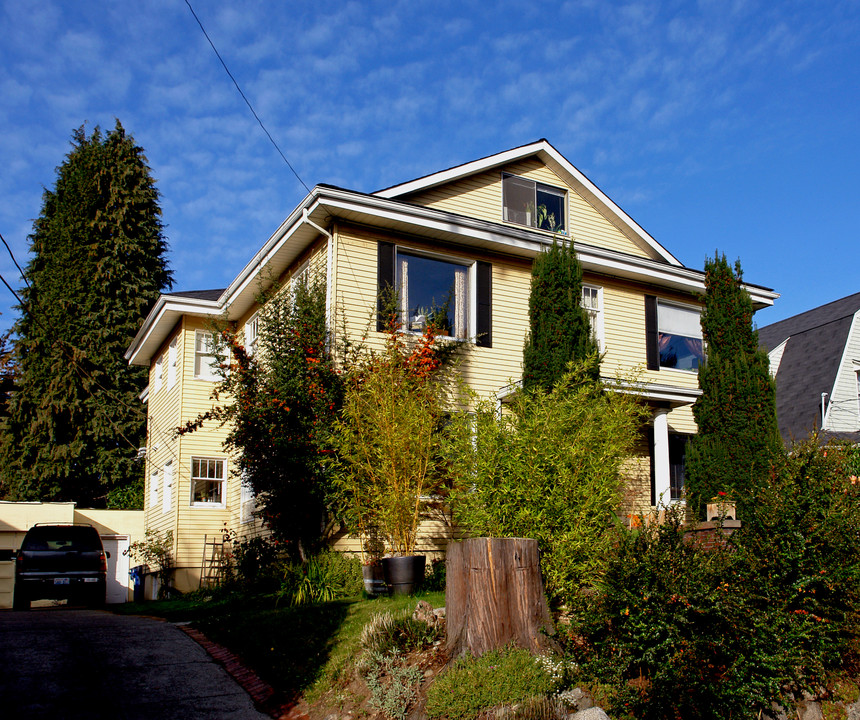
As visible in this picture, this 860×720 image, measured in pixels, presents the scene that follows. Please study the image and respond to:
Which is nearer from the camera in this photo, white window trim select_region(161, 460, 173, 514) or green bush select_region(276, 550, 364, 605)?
green bush select_region(276, 550, 364, 605)

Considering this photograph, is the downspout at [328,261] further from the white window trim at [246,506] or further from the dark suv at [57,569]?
the dark suv at [57,569]

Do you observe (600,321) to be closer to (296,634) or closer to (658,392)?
(658,392)

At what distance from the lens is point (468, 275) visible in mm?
15008

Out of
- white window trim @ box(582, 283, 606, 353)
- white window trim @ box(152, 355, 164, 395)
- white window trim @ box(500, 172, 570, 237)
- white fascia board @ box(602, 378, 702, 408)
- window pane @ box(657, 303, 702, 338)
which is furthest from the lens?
white window trim @ box(152, 355, 164, 395)

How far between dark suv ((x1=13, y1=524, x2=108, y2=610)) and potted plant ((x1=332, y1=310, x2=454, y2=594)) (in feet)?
17.4

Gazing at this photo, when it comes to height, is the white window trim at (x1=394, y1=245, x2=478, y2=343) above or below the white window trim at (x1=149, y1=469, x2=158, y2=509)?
above

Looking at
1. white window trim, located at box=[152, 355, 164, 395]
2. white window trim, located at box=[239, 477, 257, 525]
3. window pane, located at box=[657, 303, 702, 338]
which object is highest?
window pane, located at box=[657, 303, 702, 338]

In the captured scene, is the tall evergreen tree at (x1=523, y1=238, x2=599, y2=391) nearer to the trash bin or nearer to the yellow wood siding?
the yellow wood siding

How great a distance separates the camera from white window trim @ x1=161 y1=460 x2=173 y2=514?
19.1 m

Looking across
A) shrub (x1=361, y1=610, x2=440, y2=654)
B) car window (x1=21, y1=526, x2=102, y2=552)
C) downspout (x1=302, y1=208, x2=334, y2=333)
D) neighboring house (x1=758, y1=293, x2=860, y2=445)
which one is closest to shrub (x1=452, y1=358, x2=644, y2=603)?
shrub (x1=361, y1=610, x2=440, y2=654)

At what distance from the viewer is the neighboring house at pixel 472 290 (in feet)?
45.3

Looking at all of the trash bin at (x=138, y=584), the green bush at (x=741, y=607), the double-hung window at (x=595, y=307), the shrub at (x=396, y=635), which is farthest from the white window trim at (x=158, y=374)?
the green bush at (x=741, y=607)

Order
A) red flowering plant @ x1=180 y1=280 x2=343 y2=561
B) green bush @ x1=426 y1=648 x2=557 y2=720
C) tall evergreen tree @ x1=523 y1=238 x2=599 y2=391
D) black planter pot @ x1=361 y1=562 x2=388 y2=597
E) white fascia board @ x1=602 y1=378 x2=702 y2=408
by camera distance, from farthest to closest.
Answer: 1. white fascia board @ x1=602 y1=378 x2=702 y2=408
2. tall evergreen tree @ x1=523 y1=238 x2=599 y2=391
3. red flowering plant @ x1=180 y1=280 x2=343 y2=561
4. black planter pot @ x1=361 y1=562 x2=388 y2=597
5. green bush @ x1=426 y1=648 x2=557 y2=720

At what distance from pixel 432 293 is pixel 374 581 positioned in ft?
18.1
